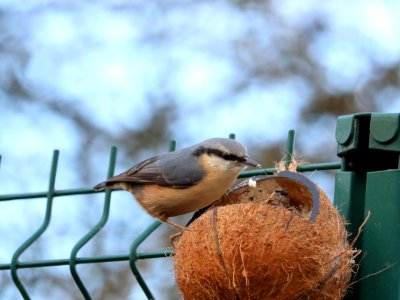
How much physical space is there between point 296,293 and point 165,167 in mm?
1456

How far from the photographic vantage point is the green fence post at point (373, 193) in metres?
4.39

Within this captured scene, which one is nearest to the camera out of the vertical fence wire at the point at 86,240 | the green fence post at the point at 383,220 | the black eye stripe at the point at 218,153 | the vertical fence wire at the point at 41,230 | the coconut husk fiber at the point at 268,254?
the coconut husk fiber at the point at 268,254

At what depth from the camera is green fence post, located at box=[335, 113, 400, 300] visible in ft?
14.4

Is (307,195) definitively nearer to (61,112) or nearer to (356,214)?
(356,214)

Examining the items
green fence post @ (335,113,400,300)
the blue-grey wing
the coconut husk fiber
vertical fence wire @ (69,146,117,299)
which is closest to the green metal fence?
green fence post @ (335,113,400,300)

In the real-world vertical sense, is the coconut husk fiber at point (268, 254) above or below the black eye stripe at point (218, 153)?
below

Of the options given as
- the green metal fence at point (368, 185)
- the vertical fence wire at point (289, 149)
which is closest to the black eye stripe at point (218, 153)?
the green metal fence at point (368, 185)

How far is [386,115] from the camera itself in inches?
176

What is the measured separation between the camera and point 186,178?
17.3ft

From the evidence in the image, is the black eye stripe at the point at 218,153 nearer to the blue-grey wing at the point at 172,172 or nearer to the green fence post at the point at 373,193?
the blue-grey wing at the point at 172,172

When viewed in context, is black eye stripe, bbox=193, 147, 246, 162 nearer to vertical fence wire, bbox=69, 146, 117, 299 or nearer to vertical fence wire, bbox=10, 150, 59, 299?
vertical fence wire, bbox=69, 146, 117, 299

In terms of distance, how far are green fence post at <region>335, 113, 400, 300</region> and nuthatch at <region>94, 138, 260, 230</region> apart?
0.57 meters

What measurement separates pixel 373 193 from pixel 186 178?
112 cm

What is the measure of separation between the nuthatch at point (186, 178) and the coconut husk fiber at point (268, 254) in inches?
34.8
